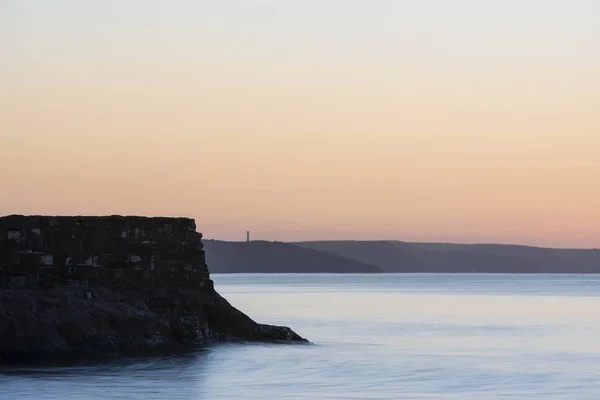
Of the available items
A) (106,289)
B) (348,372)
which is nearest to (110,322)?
(106,289)

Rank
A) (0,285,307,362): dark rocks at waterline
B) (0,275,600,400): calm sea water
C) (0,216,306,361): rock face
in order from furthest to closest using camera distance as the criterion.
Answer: (0,216,306,361): rock face → (0,285,307,362): dark rocks at waterline → (0,275,600,400): calm sea water

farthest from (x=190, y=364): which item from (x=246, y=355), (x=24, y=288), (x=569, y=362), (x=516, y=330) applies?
(x=516, y=330)

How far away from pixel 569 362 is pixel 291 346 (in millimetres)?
Result: 7051

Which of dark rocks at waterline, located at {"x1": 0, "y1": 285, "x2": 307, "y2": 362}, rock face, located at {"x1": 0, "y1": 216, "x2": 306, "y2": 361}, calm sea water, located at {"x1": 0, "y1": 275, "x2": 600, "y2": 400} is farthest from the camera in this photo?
rock face, located at {"x1": 0, "y1": 216, "x2": 306, "y2": 361}

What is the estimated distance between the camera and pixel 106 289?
2905 centimetres

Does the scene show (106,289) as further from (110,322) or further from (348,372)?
(348,372)

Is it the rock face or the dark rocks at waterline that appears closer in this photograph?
the dark rocks at waterline

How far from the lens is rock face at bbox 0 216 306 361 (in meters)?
27.0

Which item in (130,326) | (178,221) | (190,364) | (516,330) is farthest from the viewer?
(516,330)

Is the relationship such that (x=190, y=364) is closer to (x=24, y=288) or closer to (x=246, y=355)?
(x=246, y=355)

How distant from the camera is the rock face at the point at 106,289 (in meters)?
27.0

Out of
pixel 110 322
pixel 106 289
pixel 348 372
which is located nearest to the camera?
pixel 348 372

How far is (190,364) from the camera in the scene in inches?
1040

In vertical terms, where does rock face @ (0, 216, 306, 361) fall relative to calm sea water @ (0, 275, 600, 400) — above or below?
above
